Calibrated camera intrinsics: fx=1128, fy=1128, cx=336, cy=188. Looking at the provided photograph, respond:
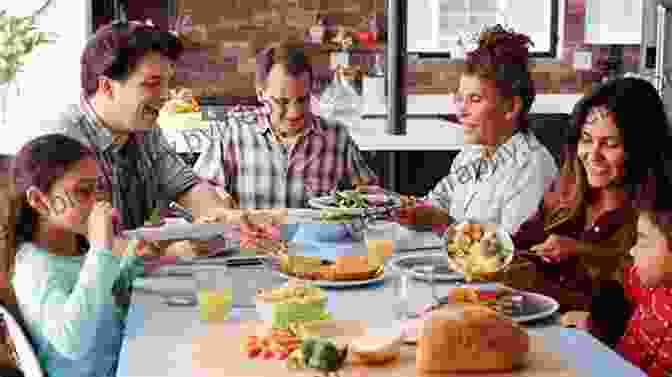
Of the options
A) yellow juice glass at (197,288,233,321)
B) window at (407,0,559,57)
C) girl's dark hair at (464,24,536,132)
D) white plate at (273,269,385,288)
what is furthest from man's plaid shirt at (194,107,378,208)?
window at (407,0,559,57)

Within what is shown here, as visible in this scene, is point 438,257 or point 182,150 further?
point 182,150

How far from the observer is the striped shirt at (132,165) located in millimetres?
3197

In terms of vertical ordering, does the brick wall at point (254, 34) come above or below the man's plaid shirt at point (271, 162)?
above

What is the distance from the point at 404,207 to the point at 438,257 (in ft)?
1.71

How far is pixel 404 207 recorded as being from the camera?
3.21 meters

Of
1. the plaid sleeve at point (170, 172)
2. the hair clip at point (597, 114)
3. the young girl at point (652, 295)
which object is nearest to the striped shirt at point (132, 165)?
the plaid sleeve at point (170, 172)

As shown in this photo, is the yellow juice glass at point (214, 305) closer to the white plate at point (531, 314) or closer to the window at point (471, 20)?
the white plate at point (531, 314)

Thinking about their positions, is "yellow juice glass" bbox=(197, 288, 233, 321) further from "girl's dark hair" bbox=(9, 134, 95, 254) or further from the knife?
the knife

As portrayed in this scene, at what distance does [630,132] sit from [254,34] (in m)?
6.20

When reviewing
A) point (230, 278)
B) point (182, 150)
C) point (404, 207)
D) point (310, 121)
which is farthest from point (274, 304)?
point (182, 150)

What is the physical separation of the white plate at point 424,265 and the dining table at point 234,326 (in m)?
0.02

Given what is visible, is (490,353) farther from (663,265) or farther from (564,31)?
(564,31)

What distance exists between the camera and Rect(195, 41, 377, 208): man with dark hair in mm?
3986

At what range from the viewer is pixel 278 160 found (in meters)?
4.00
